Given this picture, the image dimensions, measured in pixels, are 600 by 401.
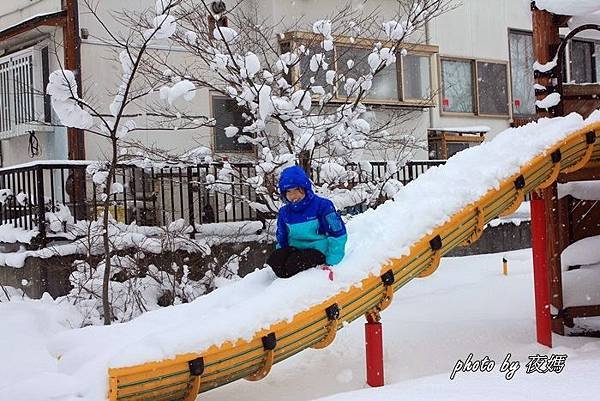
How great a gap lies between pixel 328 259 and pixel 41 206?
4951 millimetres

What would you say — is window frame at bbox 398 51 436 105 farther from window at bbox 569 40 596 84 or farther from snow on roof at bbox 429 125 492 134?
window at bbox 569 40 596 84

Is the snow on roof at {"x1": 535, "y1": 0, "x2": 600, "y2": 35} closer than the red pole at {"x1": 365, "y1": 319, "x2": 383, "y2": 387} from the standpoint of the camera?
No

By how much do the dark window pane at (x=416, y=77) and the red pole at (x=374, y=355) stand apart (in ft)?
30.0

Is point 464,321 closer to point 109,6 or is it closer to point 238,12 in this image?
point 238,12

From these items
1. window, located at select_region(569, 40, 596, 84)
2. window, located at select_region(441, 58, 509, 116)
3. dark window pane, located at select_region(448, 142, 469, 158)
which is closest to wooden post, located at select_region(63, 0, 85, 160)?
window, located at select_region(441, 58, 509, 116)

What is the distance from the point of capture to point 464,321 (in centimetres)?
845

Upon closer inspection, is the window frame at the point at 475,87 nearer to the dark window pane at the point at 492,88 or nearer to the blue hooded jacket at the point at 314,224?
the dark window pane at the point at 492,88

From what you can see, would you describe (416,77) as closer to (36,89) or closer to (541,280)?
(36,89)

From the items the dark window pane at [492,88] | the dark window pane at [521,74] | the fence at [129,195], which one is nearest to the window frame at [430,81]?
the dark window pane at [492,88]

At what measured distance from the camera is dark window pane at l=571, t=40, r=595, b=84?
1759cm

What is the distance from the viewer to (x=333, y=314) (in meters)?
5.61

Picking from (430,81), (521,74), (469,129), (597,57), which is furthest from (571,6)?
(521,74)

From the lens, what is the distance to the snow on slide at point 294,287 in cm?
478

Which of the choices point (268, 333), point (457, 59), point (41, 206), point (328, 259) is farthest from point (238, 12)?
point (268, 333)
